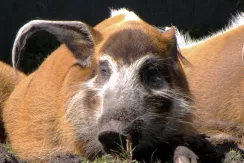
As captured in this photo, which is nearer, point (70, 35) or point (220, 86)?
point (70, 35)

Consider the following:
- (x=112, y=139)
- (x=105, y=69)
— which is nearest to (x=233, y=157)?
(x=112, y=139)

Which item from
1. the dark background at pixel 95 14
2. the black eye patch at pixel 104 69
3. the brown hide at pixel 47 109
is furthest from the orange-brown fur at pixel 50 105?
the dark background at pixel 95 14

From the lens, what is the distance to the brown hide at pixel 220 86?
6.81 metres

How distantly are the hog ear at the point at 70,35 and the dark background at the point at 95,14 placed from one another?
124 inches

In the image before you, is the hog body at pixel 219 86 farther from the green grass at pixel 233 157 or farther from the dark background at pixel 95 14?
the dark background at pixel 95 14

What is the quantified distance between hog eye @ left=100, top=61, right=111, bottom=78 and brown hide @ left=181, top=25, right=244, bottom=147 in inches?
Answer: 36.5

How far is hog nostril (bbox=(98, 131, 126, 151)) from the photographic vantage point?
5.45 meters

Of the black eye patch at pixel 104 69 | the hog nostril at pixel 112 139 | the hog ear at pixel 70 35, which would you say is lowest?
the hog nostril at pixel 112 139

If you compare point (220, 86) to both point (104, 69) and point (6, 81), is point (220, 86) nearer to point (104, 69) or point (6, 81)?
point (104, 69)

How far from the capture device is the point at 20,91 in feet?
22.8

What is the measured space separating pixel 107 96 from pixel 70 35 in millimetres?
766

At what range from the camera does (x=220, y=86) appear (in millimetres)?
7055

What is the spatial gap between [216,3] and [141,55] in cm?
590

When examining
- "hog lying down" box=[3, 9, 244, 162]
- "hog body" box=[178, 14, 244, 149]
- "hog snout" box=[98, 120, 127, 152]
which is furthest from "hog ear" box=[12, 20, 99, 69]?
"hog body" box=[178, 14, 244, 149]
